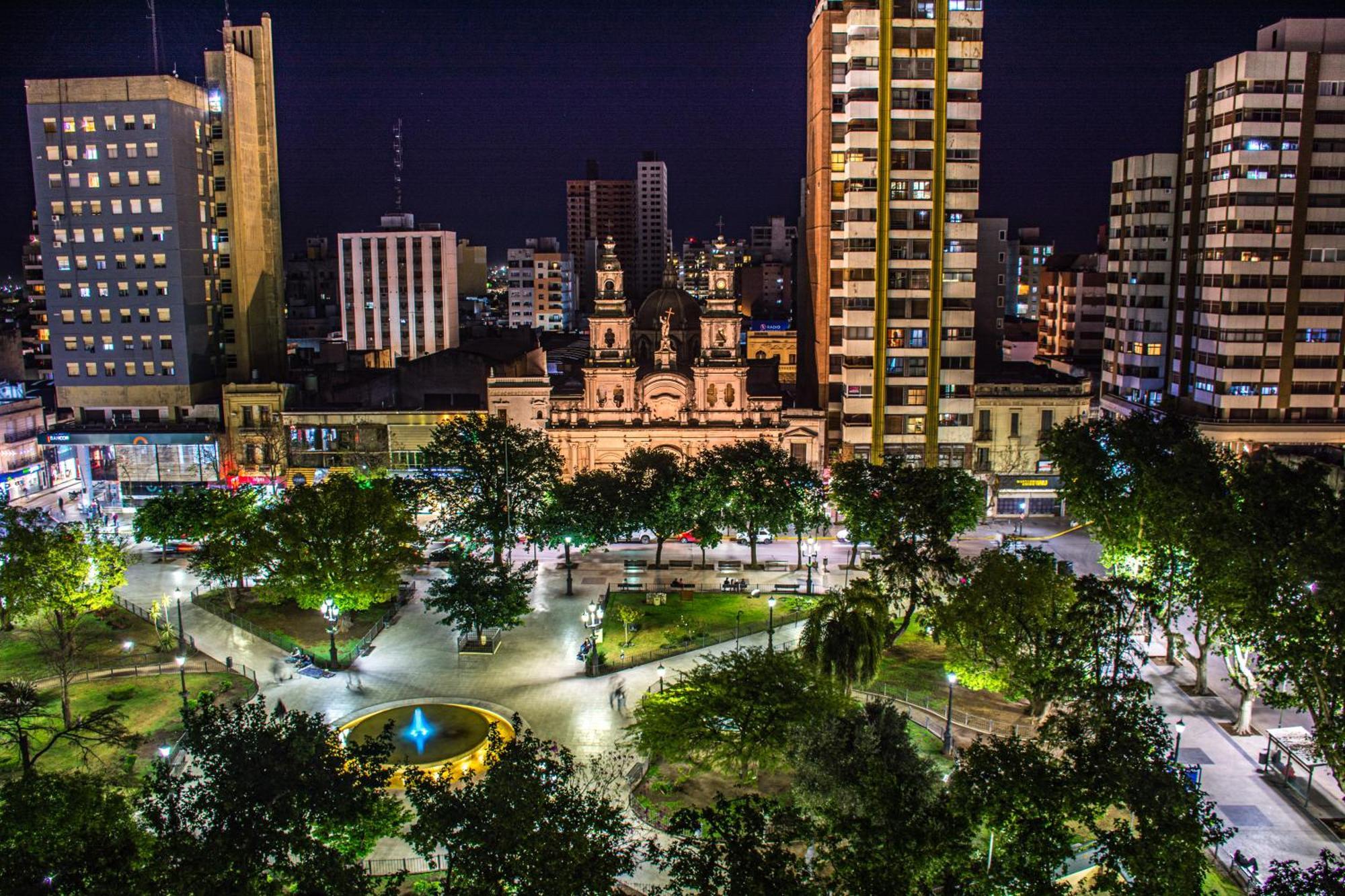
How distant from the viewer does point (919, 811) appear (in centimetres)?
2542

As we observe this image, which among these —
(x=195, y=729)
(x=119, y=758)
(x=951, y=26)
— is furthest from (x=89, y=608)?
(x=951, y=26)

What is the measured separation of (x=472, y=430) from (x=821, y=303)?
32.5 m

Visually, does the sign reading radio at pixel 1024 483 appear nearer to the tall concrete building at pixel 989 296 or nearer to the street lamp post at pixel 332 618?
the tall concrete building at pixel 989 296

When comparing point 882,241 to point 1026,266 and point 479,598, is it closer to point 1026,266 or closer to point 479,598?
point 479,598

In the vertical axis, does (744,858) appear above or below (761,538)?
above

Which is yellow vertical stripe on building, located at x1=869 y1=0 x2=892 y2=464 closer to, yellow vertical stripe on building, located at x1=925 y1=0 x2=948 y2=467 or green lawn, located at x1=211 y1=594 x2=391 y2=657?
yellow vertical stripe on building, located at x1=925 y1=0 x2=948 y2=467

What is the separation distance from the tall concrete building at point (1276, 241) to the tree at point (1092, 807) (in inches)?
2060

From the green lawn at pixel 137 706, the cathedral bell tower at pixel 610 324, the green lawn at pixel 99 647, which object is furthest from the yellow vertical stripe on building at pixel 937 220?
the green lawn at pixel 99 647

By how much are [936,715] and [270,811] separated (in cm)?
2810

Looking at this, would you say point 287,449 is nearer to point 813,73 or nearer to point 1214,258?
point 813,73

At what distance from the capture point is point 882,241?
75.1 m

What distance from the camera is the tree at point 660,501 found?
210ft

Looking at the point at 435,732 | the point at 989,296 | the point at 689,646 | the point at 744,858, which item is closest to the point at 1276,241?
the point at 989,296

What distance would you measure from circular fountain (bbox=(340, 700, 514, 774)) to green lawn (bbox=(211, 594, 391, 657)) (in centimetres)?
960
